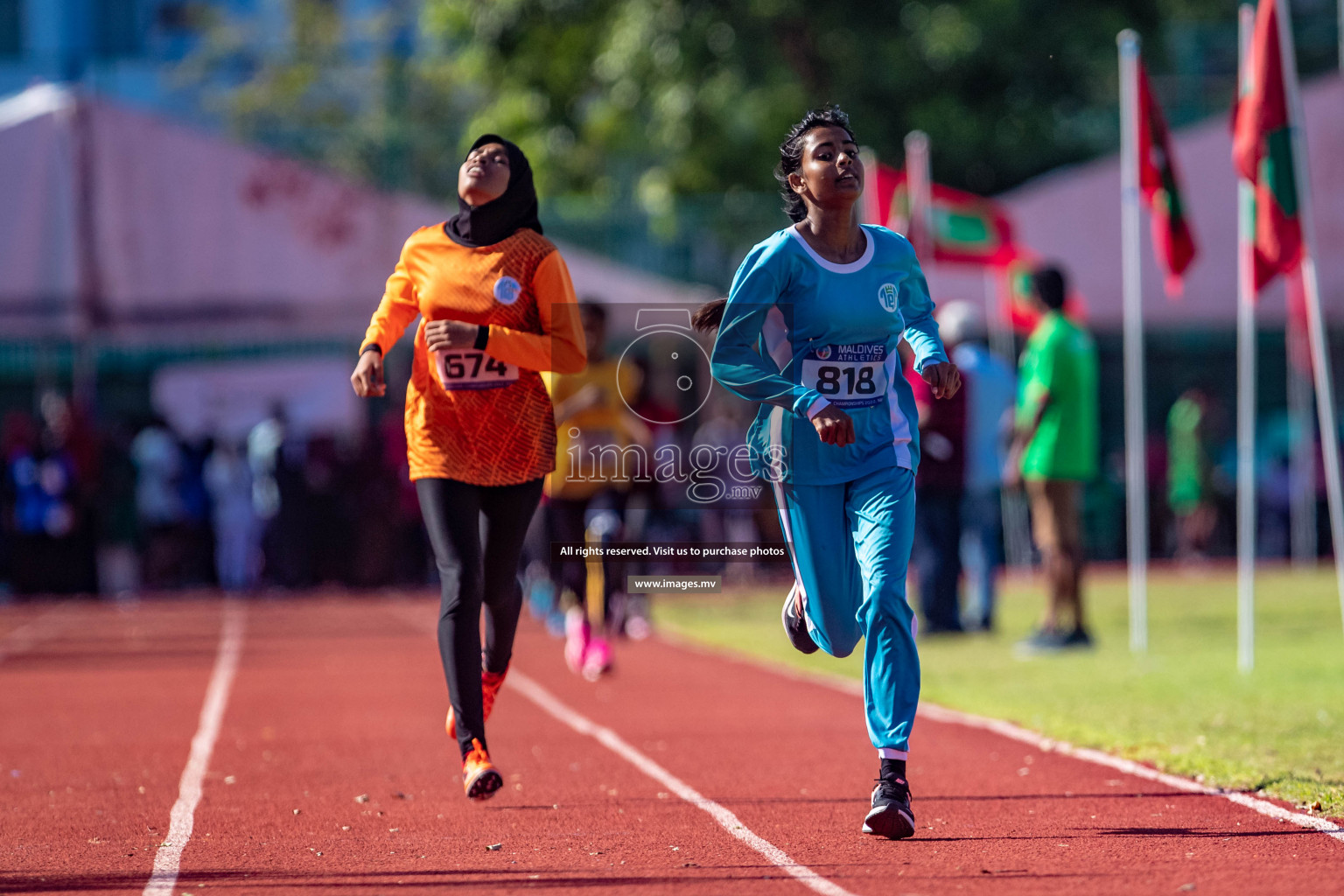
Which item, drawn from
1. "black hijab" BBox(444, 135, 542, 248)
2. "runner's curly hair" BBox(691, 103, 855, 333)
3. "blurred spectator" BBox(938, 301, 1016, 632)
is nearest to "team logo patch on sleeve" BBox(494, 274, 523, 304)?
"black hijab" BBox(444, 135, 542, 248)

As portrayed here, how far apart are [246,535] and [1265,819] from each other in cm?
1656

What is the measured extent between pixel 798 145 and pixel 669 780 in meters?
2.60

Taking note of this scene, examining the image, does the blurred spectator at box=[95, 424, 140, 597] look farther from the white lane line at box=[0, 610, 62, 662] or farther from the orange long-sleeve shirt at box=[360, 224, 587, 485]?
the orange long-sleeve shirt at box=[360, 224, 587, 485]

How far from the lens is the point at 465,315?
641cm

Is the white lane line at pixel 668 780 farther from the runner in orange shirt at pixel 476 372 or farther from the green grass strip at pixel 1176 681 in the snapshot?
the green grass strip at pixel 1176 681

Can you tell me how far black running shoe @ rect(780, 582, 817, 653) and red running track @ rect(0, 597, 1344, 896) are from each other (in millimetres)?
582

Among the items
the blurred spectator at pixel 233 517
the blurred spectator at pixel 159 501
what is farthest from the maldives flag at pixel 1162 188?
the blurred spectator at pixel 159 501

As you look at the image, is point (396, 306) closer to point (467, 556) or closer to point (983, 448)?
point (467, 556)

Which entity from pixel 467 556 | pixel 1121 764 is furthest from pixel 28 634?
pixel 1121 764

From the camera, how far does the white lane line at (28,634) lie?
1473 cm

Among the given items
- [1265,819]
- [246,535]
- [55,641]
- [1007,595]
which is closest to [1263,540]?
[1007,595]

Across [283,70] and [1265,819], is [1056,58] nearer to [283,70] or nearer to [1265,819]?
[1265,819]

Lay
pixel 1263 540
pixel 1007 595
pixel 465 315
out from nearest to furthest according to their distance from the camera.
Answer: pixel 465 315 → pixel 1007 595 → pixel 1263 540

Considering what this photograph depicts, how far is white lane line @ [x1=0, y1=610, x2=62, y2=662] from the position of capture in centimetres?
1473
